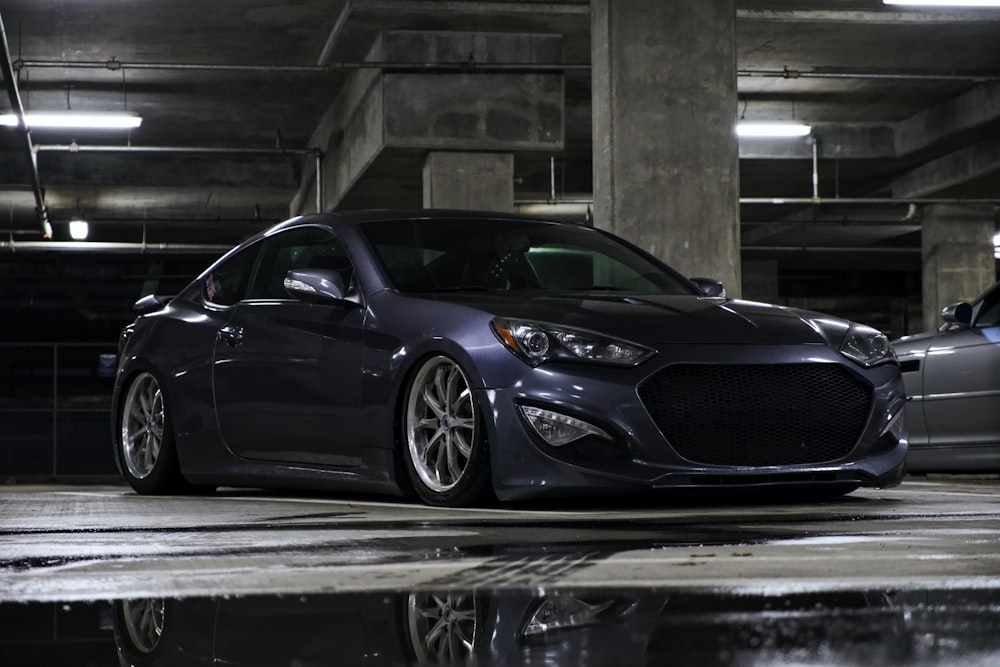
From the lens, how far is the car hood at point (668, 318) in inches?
226

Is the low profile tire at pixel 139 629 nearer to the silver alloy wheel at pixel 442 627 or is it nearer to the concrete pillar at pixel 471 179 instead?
the silver alloy wheel at pixel 442 627

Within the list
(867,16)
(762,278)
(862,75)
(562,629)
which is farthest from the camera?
(762,278)

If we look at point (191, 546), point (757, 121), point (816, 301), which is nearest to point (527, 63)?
point (757, 121)

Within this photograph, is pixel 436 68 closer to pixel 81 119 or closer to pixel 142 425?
pixel 81 119

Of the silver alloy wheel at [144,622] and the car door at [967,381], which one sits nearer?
the silver alloy wheel at [144,622]

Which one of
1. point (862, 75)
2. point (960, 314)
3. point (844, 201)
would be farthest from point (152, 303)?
point (844, 201)

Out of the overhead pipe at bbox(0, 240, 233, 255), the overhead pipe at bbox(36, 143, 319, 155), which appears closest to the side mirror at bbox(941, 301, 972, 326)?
the overhead pipe at bbox(36, 143, 319, 155)

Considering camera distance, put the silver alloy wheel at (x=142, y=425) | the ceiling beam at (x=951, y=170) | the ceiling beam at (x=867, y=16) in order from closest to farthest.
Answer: the silver alloy wheel at (x=142, y=425), the ceiling beam at (x=867, y=16), the ceiling beam at (x=951, y=170)

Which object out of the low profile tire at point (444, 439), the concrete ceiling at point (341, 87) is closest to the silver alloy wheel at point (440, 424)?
the low profile tire at point (444, 439)

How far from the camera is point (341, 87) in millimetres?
20812

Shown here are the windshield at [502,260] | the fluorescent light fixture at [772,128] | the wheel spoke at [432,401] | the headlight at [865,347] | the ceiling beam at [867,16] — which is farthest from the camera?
the fluorescent light fixture at [772,128]

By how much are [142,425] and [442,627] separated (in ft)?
18.5

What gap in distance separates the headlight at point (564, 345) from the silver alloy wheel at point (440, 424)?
0.86 ft

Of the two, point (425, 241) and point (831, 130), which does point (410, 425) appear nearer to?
point (425, 241)
